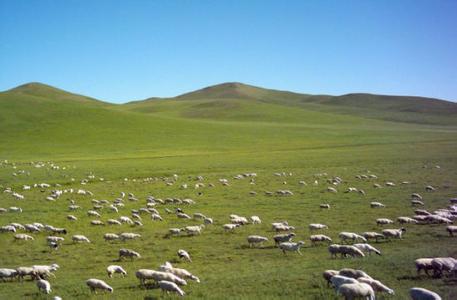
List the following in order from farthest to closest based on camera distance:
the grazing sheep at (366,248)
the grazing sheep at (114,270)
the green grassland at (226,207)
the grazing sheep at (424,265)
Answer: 1. the grazing sheep at (366,248)
2. the grazing sheep at (114,270)
3. the green grassland at (226,207)
4. the grazing sheep at (424,265)

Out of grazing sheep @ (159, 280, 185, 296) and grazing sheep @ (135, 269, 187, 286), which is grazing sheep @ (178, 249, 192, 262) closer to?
grazing sheep @ (135, 269, 187, 286)

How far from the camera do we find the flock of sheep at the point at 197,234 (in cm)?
1116

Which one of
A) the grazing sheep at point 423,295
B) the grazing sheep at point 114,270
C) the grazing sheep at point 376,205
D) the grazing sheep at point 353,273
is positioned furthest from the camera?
the grazing sheep at point 376,205

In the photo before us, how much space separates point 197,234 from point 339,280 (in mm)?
8907

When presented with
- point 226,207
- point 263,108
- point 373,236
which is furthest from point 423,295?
point 263,108

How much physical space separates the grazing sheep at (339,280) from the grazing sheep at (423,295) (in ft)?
4.02

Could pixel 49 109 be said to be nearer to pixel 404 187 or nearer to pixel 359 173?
pixel 359 173

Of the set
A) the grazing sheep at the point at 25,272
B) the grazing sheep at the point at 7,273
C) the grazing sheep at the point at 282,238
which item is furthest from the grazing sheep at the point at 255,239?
the grazing sheep at the point at 7,273

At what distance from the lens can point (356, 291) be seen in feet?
32.6

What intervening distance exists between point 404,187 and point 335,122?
9629 centimetres

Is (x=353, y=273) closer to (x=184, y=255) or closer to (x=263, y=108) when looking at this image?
(x=184, y=255)

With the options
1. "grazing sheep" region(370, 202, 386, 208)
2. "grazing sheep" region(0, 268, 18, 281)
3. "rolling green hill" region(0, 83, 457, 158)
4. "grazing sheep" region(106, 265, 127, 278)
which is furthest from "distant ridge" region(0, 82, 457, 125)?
"grazing sheep" region(106, 265, 127, 278)

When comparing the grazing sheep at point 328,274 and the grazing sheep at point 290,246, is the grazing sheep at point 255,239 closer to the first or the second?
the grazing sheep at point 290,246

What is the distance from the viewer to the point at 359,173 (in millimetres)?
39438
